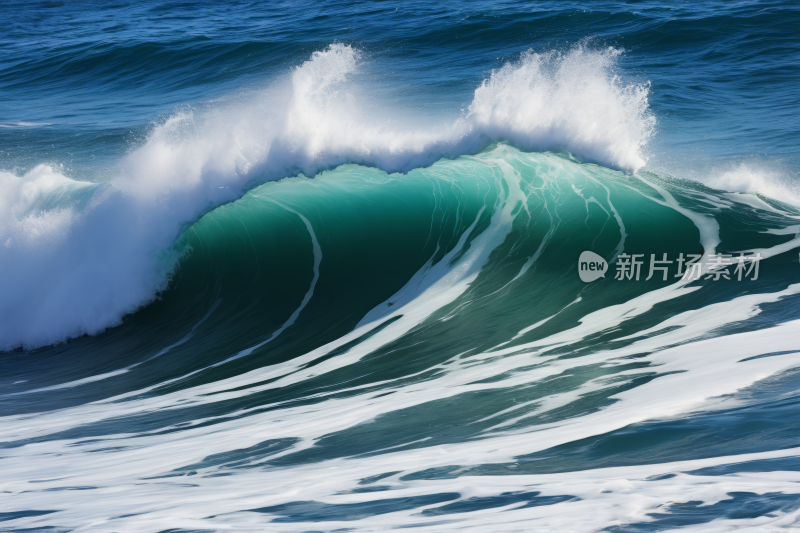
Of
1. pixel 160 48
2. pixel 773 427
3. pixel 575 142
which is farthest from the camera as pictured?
pixel 160 48

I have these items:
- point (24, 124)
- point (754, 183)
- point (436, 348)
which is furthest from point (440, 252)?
point (24, 124)

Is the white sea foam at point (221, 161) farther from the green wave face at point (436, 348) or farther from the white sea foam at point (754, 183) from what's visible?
the white sea foam at point (754, 183)

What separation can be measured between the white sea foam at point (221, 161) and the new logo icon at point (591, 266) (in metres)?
1.48

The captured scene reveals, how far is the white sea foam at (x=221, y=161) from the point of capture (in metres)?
6.36

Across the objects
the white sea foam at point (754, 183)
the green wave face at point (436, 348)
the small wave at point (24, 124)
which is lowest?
the green wave face at point (436, 348)

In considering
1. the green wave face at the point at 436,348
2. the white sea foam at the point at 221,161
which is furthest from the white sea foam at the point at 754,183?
the white sea foam at the point at 221,161

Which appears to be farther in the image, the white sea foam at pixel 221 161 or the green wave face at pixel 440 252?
the white sea foam at pixel 221 161

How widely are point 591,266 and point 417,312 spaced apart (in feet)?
6.11

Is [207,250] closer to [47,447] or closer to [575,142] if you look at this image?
[47,447]

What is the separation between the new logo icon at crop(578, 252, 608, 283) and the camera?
5918 mm

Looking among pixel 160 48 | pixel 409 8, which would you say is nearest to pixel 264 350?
pixel 160 48

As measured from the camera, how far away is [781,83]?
39.5 feet

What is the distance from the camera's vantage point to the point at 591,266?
6109 millimetres

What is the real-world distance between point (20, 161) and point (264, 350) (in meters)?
8.84
